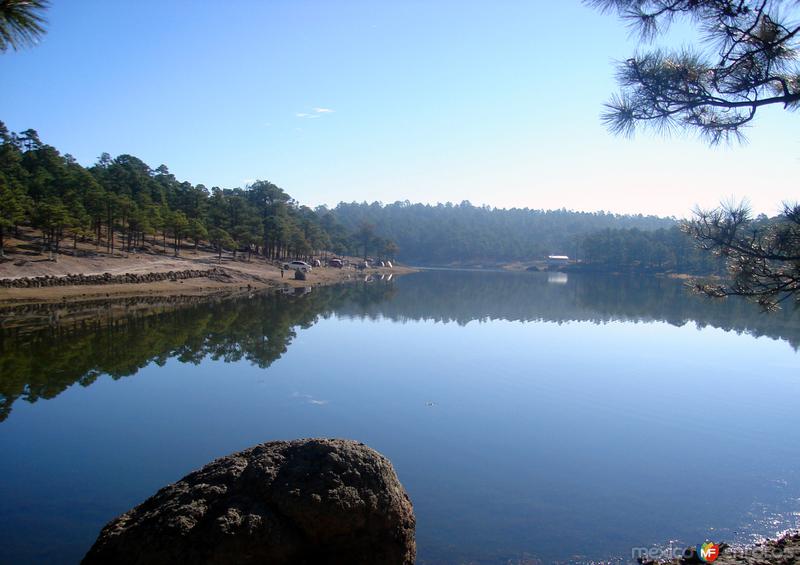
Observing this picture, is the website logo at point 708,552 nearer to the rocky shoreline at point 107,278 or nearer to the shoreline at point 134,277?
the shoreline at point 134,277

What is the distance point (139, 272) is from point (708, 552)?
4053 cm

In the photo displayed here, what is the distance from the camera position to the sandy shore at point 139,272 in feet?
100

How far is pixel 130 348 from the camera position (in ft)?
63.1

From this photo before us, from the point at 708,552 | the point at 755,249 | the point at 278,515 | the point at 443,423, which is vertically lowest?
the point at 443,423

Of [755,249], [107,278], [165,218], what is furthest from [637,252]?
[755,249]

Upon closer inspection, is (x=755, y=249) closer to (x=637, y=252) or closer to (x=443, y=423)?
(x=443, y=423)

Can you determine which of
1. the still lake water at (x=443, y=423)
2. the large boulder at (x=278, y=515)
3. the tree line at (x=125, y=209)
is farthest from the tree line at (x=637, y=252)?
the large boulder at (x=278, y=515)

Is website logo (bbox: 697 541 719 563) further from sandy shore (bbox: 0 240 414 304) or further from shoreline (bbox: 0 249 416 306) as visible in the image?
sandy shore (bbox: 0 240 414 304)

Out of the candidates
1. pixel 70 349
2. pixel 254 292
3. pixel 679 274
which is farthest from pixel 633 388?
pixel 679 274

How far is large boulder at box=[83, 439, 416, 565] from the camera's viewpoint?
13.8 feet

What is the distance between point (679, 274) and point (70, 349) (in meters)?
101

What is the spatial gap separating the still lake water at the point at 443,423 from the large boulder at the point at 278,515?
89.7 inches

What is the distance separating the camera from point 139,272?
39469mm

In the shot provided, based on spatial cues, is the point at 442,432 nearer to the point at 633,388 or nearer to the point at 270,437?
the point at 270,437
